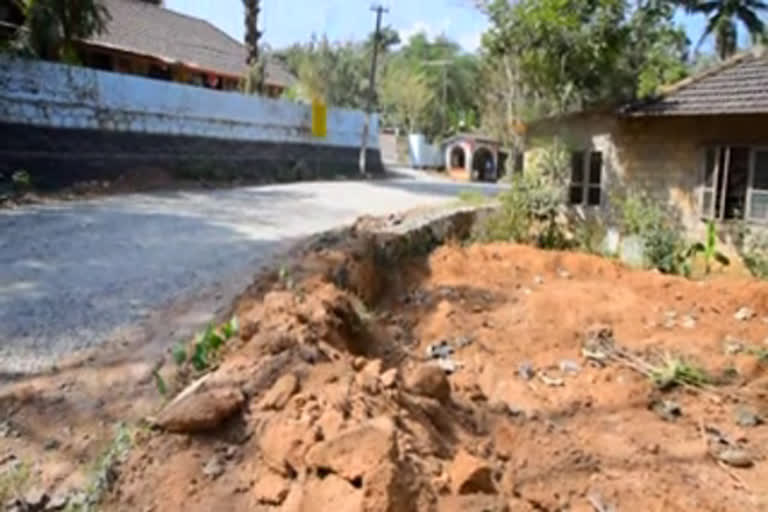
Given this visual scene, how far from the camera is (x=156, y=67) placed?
21.9m

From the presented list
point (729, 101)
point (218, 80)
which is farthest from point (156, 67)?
point (729, 101)

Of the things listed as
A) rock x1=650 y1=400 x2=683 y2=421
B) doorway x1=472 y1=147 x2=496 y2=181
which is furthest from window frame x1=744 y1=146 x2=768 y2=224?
doorway x1=472 y1=147 x2=496 y2=181

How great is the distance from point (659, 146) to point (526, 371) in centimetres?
710

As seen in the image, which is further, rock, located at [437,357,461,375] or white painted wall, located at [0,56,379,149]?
white painted wall, located at [0,56,379,149]

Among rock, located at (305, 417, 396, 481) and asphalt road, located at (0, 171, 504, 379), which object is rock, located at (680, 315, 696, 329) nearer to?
asphalt road, located at (0, 171, 504, 379)

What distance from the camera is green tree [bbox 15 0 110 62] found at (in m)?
12.5

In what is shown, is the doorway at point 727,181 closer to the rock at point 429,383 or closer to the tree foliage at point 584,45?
the tree foliage at point 584,45

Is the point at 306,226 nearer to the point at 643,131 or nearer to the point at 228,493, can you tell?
the point at 643,131

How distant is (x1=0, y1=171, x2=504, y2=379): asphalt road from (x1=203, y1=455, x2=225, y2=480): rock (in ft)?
5.36

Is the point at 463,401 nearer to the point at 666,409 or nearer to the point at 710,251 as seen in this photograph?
the point at 666,409

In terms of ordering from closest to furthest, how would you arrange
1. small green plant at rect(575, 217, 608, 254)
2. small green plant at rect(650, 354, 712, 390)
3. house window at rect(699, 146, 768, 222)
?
small green plant at rect(650, 354, 712, 390), house window at rect(699, 146, 768, 222), small green plant at rect(575, 217, 608, 254)

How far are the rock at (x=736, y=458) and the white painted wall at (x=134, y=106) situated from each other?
12069 millimetres

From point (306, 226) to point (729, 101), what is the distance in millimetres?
6771

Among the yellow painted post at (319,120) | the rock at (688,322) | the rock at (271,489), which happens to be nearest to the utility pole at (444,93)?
the yellow painted post at (319,120)
